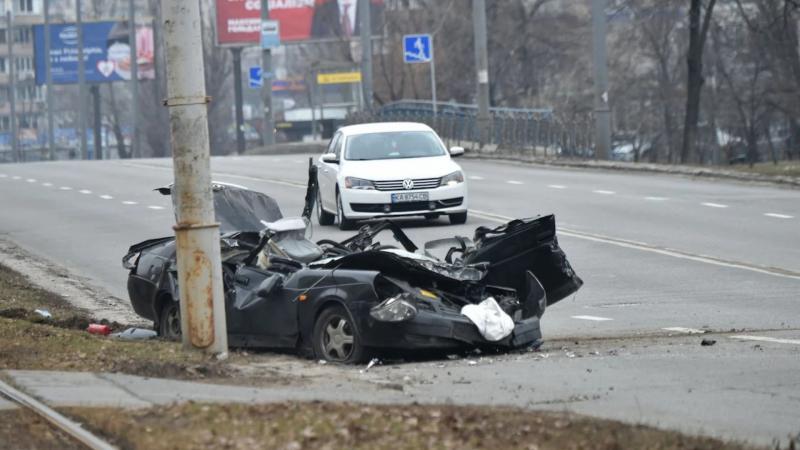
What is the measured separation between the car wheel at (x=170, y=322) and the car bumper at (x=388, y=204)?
10.0 meters

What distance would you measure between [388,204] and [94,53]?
224ft

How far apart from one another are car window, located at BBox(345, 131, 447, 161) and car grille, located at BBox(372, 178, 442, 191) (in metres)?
1.17

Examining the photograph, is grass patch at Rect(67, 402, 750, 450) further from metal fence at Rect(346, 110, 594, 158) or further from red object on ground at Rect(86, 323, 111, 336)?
metal fence at Rect(346, 110, 594, 158)

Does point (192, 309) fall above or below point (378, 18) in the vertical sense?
below

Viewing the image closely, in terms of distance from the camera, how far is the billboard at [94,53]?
87.1 metres

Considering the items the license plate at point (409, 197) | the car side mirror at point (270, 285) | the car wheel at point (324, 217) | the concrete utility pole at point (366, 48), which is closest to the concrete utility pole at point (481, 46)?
the concrete utility pole at point (366, 48)

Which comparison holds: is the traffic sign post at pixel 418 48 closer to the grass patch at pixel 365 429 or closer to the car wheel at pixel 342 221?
the car wheel at pixel 342 221

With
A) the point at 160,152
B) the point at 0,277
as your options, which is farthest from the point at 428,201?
the point at 160,152

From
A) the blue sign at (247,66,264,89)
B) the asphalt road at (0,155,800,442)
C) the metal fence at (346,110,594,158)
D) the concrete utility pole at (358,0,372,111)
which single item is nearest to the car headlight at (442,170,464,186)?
the asphalt road at (0,155,800,442)

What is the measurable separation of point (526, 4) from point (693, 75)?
24714mm

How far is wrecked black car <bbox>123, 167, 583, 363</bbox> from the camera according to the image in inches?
413

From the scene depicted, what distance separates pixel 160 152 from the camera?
3684 inches

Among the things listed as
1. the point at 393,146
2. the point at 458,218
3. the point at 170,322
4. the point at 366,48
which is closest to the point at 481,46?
the point at 366,48

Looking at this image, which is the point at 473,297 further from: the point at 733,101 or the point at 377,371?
the point at 733,101
